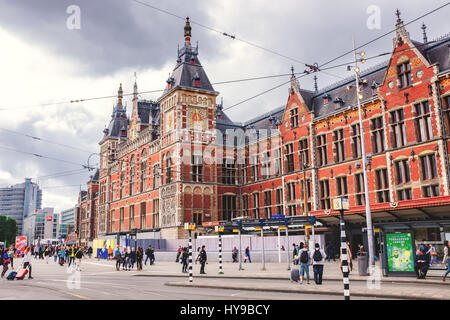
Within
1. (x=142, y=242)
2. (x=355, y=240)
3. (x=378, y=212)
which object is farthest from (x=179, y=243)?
(x=378, y=212)

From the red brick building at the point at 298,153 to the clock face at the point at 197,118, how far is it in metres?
0.12

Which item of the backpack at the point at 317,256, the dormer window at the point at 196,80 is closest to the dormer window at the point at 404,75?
the backpack at the point at 317,256

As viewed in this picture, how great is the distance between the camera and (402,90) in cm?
3028

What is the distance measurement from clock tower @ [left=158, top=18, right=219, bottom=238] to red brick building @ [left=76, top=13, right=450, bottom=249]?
0.12 meters

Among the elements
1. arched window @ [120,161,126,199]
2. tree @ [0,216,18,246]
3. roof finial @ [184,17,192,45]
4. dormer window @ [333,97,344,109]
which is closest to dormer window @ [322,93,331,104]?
dormer window @ [333,97,344,109]

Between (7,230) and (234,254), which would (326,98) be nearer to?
(234,254)

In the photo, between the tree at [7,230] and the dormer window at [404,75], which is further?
the tree at [7,230]

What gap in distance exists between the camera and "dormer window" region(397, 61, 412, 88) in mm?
30078

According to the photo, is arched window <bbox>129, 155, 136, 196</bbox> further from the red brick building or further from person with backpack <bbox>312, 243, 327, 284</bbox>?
person with backpack <bbox>312, 243, 327, 284</bbox>

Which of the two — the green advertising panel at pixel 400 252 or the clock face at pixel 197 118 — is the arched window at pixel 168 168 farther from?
the green advertising panel at pixel 400 252

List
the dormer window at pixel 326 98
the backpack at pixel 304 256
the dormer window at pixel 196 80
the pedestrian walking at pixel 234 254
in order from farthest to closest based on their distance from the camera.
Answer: the dormer window at pixel 196 80 < the dormer window at pixel 326 98 < the pedestrian walking at pixel 234 254 < the backpack at pixel 304 256

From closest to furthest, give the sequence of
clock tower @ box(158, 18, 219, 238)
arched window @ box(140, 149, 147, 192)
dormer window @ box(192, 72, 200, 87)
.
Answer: clock tower @ box(158, 18, 219, 238) → dormer window @ box(192, 72, 200, 87) → arched window @ box(140, 149, 147, 192)

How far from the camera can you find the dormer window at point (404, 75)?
30.1 m

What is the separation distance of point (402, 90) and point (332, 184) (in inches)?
391
